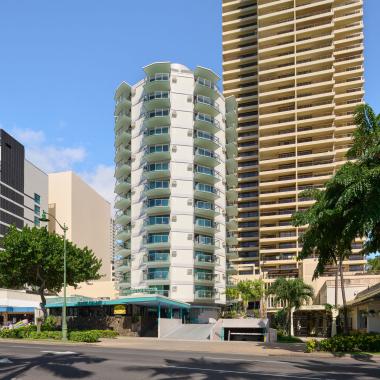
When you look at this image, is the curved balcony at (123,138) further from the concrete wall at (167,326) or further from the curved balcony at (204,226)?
the concrete wall at (167,326)

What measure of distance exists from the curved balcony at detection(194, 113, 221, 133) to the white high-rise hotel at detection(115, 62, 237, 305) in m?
0.16

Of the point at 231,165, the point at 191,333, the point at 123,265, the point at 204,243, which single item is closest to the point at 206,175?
the point at 204,243

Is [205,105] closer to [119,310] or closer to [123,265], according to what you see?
[123,265]

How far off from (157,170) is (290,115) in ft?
157

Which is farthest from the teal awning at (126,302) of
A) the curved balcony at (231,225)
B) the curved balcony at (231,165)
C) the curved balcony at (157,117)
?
the curved balcony at (231,165)

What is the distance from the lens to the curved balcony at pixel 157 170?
273 ft

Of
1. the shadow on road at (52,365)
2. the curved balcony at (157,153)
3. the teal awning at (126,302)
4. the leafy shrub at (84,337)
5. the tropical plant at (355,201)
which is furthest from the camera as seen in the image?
the curved balcony at (157,153)

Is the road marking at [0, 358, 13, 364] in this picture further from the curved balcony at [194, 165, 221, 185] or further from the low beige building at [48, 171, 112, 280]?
the low beige building at [48, 171, 112, 280]

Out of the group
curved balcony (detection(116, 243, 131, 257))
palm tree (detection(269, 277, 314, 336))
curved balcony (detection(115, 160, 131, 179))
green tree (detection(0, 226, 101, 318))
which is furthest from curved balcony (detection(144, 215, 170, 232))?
green tree (detection(0, 226, 101, 318))

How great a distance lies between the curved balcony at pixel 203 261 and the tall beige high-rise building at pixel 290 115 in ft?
94.1

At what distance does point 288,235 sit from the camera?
11506 cm

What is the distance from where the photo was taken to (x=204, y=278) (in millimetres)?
82688

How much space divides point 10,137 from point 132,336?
243ft

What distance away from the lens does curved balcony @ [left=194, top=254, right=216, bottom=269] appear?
82.2 meters
